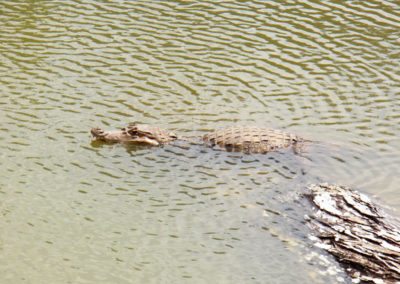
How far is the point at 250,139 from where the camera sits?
1236cm

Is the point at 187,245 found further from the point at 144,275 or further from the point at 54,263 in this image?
the point at 54,263

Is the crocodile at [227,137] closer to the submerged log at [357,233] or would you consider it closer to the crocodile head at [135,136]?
the crocodile head at [135,136]

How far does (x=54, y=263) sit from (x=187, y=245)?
1681 mm

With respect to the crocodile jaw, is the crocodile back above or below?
above

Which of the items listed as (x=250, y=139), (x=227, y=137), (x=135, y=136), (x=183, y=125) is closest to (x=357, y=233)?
(x=250, y=139)

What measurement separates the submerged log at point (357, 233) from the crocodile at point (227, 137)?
1.66m

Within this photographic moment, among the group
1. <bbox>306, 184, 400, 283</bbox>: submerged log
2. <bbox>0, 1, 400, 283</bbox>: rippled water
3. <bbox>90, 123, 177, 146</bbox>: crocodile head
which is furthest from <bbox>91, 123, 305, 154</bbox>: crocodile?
<bbox>306, 184, 400, 283</bbox>: submerged log

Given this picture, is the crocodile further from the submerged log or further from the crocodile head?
the submerged log

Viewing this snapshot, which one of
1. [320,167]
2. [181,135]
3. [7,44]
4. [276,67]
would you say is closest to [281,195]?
[320,167]

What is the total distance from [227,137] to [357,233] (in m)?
3.35

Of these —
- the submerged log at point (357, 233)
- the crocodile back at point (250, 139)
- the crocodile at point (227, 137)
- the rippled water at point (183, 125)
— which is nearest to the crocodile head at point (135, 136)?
the crocodile at point (227, 137)

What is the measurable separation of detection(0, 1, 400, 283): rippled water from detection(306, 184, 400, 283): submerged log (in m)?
0.25

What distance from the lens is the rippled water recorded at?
10.1 metres

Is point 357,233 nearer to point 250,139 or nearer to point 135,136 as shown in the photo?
point 250,139
